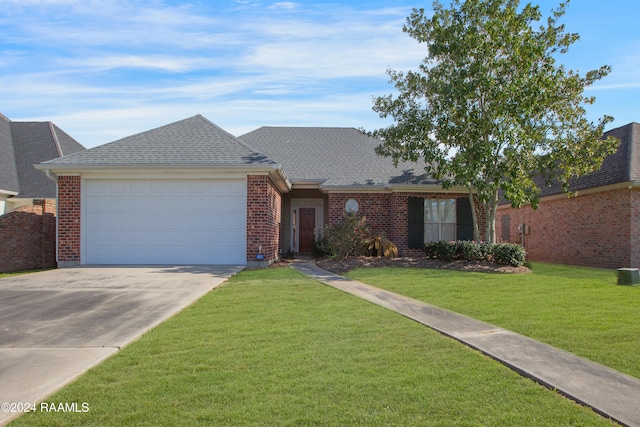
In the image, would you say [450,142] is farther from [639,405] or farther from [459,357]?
[639,405]

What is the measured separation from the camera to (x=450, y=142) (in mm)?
14266

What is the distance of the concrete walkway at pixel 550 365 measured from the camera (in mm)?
3445

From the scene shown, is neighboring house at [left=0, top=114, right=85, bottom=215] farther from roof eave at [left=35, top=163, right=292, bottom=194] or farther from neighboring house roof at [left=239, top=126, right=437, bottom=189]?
neighboring house roof at [left=239, top=126, right=437, bottom=189]

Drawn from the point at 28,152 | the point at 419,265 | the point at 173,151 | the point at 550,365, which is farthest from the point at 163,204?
the point at 550,365

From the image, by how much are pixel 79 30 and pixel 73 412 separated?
10.5 m

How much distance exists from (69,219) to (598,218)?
1676 cm

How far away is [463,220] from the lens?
59.7ft

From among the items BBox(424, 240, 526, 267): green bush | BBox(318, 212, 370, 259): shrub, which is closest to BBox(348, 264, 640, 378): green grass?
BBox(424, 240, 526, 267): green bush

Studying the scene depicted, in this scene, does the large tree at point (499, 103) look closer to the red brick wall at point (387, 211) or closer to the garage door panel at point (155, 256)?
the red brick wall at point (387, 211)

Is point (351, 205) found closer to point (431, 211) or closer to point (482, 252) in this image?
point (431, 211)

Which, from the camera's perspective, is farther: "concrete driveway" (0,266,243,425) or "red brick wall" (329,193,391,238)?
"red brick wall" (329,193,391,238)

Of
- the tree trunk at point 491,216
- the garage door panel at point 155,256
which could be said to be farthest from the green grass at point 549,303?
the garage door panel at point 155,256

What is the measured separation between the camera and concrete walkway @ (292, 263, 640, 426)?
3445 millimetres

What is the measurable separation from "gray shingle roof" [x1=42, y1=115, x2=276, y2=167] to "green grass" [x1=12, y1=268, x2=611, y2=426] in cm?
828
